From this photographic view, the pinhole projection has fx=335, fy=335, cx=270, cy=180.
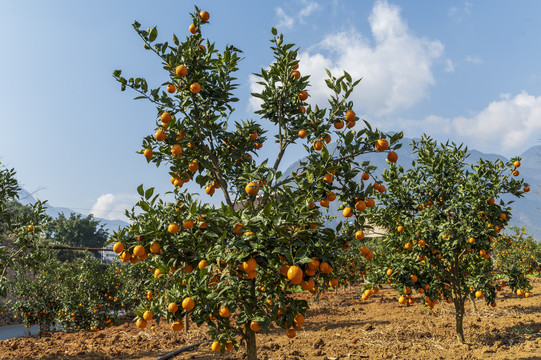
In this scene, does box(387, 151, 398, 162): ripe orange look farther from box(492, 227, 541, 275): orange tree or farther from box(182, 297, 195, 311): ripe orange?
box(492, 227, 541, 275): orange tree

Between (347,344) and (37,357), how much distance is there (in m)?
5.91

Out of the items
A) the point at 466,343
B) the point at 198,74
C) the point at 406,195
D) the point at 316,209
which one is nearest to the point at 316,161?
the point at 316,209

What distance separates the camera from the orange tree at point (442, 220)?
218 inches

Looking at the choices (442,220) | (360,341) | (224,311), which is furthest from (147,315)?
(360,341)

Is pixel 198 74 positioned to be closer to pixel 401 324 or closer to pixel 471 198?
pixel 471 198

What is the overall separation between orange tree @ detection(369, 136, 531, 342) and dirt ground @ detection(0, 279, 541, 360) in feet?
2.63

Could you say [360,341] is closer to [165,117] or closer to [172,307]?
[172,307]

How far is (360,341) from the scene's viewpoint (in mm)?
6598

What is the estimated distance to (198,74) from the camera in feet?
11.5

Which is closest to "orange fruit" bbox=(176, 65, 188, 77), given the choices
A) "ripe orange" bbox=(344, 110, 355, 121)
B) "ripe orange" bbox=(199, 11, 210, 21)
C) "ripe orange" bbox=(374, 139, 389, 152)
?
"ripe orange" bbox=(199, 11, 210, 21)

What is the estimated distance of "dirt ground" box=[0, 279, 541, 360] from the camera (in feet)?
18.6

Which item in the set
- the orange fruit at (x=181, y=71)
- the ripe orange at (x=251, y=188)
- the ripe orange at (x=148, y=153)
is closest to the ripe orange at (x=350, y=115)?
the ripe orange at (x=251, y=188)

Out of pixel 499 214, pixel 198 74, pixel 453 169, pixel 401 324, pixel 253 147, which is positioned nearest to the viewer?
pixel 198 74

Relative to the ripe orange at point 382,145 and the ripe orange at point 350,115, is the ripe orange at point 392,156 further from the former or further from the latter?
the ripe orange at point 350,115
